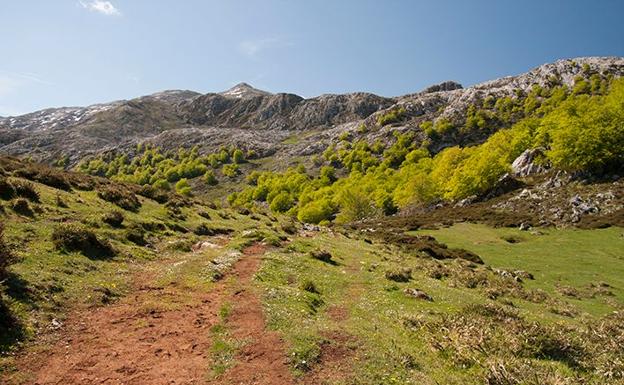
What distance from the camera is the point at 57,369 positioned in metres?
13.0

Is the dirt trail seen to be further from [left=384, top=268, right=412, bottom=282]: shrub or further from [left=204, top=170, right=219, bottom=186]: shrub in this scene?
[left=204, top=170, right=219, bottom=186]: shrub

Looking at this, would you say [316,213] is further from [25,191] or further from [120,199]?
[25,191]

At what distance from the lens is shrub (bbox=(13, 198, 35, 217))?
27.5m

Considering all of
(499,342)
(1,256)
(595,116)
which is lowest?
(499,342)

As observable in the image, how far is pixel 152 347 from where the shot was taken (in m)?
15.5

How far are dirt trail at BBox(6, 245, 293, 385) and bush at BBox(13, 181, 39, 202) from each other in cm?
1671

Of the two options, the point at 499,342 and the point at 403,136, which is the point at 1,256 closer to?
the point at 499,342

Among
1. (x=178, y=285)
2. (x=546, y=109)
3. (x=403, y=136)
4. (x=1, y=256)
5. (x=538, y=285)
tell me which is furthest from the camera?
(x=403, y=136)

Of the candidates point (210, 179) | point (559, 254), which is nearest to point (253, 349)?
point (559, 254)

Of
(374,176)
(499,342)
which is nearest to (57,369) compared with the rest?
(499,342)

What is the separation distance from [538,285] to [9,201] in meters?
44.3

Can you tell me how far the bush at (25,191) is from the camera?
1209 inches

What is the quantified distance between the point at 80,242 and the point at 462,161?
10363 cm

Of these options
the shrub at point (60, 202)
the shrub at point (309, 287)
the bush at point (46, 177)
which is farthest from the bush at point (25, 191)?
the shrub at point (309, 287)
